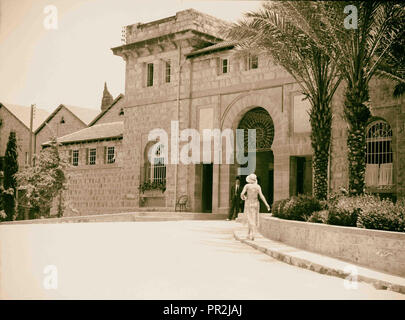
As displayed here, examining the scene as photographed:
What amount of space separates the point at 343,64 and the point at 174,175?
53.5 feet

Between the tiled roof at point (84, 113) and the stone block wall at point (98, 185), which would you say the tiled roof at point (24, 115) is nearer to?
the tiled roof at point (84, 113)

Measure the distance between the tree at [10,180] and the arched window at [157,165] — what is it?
9.15 meters

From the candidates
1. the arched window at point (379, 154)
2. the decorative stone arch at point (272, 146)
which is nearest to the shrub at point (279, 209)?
the arched window at point (379, 154)

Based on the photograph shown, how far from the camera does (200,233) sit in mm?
17859

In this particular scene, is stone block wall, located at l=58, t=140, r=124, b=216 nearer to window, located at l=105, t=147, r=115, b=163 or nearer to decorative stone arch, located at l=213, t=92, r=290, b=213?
window, located at l=105, t=147, r=115, b=163

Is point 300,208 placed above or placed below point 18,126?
below

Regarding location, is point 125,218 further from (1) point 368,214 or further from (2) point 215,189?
(1) point 368,214

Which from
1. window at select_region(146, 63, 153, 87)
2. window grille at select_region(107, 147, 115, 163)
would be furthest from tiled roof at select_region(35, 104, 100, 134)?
window at select_region(146, 63, 153, 87)

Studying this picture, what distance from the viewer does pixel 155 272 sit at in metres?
9.90

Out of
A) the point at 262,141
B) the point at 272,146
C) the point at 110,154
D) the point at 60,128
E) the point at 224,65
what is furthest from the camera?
the point at 60,128

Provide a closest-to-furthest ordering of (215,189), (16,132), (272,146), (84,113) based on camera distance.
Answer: (272,146) < (215,189) < (16,132) < (84,113)

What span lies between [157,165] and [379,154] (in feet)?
42.2

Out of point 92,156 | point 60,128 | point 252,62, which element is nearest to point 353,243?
point 252,62
